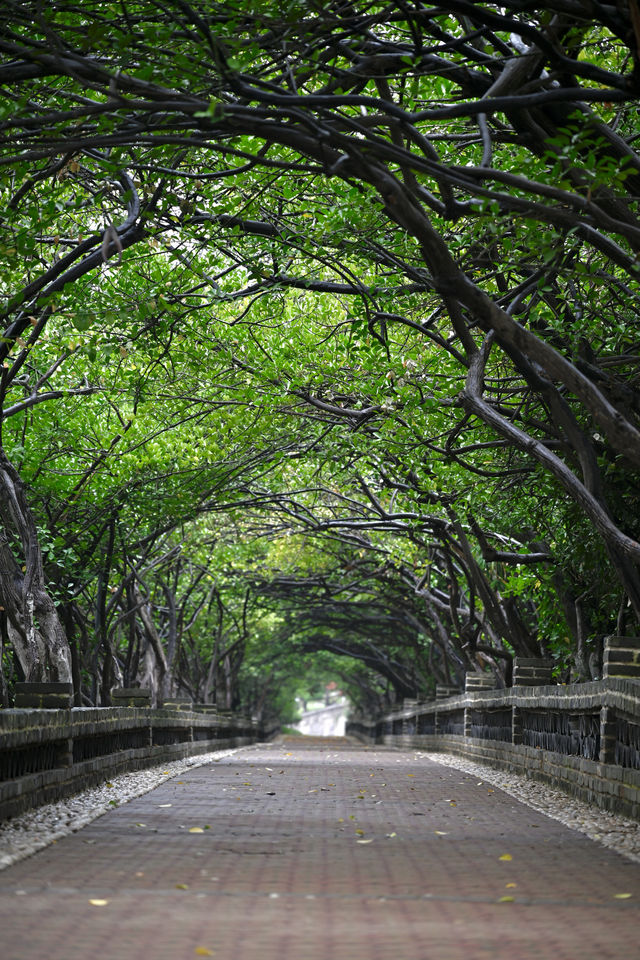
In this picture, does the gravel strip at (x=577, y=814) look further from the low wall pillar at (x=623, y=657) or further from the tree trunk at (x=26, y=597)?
the tree trunk at (x=26, y=597)

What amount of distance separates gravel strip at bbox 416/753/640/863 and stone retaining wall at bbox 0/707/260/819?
154 inches

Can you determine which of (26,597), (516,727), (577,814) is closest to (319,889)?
(577,814)

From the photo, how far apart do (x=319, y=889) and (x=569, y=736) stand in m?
6.84

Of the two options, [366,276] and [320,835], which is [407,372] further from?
[320,835]

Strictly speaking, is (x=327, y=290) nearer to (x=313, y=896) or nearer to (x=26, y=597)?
(x=26, y=597)

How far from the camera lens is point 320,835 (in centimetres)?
738

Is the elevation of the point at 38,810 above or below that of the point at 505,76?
below

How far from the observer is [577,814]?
9148 millimetres

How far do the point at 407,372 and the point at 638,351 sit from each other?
2.86 metres

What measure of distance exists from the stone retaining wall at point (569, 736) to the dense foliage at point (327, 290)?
1.16 meters

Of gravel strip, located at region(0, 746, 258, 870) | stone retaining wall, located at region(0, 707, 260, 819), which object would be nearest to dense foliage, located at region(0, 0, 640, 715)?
stone retaining wall, located at region(0, 707, 260, 819)

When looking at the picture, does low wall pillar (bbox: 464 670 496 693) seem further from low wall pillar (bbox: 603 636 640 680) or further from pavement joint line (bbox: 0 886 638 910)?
pavement joint line (bbox: 0 886 638 910)

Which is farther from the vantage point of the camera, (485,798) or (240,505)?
(240,505)

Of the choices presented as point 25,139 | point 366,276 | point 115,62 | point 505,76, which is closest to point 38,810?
point 25,139
